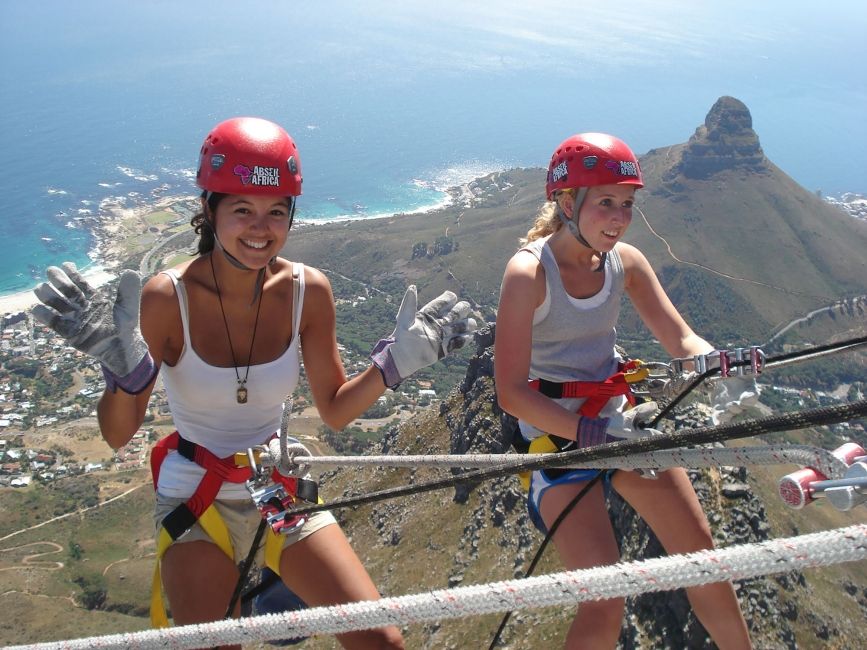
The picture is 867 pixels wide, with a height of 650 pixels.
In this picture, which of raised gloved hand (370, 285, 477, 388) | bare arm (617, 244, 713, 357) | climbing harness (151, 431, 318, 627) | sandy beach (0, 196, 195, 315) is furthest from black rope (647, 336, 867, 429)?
sandy beach (0, 196, 195, 315)

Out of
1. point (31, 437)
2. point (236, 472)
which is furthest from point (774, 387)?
point (236, 472)

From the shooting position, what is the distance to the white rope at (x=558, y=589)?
6.88ft

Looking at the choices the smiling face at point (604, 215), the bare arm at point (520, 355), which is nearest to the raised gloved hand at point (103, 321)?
the bare arm at point (520, 355)

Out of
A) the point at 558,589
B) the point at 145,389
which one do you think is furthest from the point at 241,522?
the point at 558,589

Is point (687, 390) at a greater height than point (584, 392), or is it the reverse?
point (687, 390)

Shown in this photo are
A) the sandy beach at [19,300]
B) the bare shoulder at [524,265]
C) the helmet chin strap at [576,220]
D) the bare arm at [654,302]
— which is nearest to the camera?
the bare shoulder at [524,265]

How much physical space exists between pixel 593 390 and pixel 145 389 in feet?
9.83

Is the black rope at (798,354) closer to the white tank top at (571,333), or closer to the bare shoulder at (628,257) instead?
the white tank top at (571,333)

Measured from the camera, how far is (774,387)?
11169 cm

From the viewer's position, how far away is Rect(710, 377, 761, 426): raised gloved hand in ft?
15.2

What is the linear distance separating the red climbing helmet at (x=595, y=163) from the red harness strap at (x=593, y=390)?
1.34 metres

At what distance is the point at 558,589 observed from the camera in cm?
236

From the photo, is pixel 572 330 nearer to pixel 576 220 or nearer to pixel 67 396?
pixel 576 220

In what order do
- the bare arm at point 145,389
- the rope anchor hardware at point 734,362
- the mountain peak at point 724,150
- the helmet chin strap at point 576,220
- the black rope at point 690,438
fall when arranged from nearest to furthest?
the black rope at point 690,438 < the rope anchor hardware at point 734,362 < the bare arm at point 145,389 < the helmet chin strap at point 576,220 < the mountain peak at point 724,150
